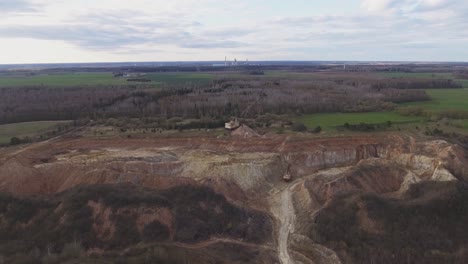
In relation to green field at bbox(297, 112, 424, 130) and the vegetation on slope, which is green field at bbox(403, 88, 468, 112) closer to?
green field at bbox(297, 112, 424, 130)

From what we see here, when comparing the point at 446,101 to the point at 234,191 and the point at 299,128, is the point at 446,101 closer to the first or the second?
the point at 299,128

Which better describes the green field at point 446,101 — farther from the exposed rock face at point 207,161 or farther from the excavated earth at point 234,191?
the exposed rock face at point 207,161

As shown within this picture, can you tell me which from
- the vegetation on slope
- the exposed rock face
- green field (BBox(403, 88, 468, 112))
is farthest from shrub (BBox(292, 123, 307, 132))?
green field (BBox(403, 88, 468, 112))

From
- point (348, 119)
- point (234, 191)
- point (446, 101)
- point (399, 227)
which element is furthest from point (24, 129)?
point (446, 101)

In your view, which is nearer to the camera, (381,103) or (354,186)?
(354,186)

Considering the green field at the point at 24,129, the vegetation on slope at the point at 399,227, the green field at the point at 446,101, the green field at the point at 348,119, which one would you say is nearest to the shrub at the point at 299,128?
the green field at the point at 348,119

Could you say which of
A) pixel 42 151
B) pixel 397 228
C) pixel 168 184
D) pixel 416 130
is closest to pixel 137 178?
pixel 168 184

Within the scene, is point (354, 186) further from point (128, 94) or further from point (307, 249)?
point (128, 94)
